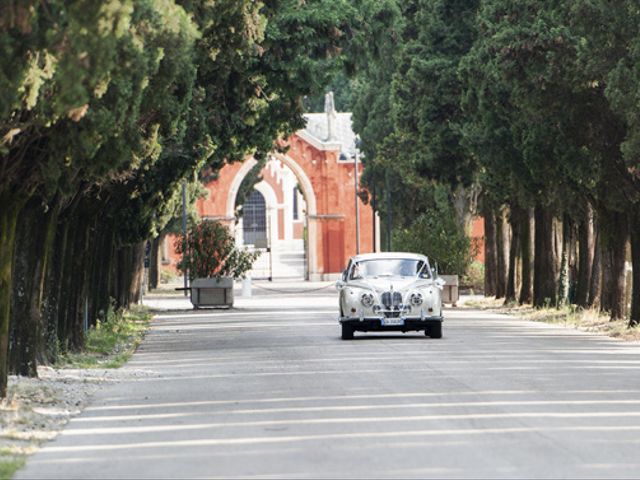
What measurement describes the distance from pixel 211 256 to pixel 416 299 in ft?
76.8

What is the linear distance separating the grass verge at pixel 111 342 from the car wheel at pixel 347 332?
4080 mm

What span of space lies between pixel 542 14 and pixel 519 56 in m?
1.10

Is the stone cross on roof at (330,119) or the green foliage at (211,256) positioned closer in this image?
the green foliage at (211,256)

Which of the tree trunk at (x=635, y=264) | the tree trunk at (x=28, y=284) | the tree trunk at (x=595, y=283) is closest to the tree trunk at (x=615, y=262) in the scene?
the tree trunk at (x=635, y=264)

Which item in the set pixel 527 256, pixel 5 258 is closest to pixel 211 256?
pixel 527 256

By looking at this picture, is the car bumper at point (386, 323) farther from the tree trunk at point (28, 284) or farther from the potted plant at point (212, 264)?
the potted plant at point (212, 264)

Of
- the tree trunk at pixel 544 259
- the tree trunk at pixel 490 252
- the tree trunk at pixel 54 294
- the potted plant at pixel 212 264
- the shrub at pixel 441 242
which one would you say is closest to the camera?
the tree trunk at pixel 54 294

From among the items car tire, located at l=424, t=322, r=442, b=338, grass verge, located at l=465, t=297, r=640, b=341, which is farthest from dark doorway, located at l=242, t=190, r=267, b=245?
car tire, located at l=424, t=322, r=442, b=338

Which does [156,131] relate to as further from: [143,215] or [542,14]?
[143,215]

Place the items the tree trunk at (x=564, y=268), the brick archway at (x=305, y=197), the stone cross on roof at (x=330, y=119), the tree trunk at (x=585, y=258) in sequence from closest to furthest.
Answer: the tree trunk at (x=585, y=258), the tree trunk at (x=564, y=268), the brick archway at (x=305, y=197), the stone cross on roof at (x=330, y=119)

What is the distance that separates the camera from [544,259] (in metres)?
47.8

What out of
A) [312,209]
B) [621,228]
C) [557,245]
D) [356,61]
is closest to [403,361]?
[356,61]

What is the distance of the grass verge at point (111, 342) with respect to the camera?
94.4 ft

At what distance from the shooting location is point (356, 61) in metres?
34.0
